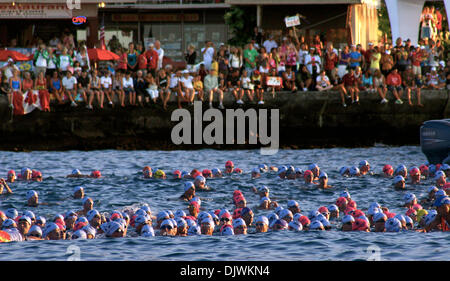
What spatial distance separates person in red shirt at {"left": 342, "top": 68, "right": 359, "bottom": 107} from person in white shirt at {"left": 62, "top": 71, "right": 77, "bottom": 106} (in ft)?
30.9

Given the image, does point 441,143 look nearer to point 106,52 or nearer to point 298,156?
point 298,156

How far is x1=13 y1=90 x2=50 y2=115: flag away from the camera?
86.5 ft

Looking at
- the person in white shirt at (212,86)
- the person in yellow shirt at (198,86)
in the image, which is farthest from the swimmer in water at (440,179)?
the person in yellow shirt at (198,86)

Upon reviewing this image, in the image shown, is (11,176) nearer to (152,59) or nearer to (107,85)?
(107,85)

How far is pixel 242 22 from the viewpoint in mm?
33875

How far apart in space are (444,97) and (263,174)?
960 centimetres

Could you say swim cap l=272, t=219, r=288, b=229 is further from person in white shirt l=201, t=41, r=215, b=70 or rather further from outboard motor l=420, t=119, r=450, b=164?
person in white shirt l=201, t=41, r=215, b=70

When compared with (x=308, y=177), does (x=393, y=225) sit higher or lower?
lower

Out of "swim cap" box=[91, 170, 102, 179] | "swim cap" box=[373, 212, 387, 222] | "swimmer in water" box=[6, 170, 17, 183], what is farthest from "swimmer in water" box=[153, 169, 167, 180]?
"swim cap" box=[373, 212, 387, 222]

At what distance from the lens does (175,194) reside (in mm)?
18391

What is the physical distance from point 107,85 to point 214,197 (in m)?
10.0

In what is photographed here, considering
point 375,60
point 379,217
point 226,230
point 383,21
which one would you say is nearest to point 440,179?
point 379,217

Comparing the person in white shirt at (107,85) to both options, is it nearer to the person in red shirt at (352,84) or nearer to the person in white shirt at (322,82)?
the person in white shirt at (322,82)

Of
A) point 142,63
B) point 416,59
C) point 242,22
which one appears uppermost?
point 242,22
